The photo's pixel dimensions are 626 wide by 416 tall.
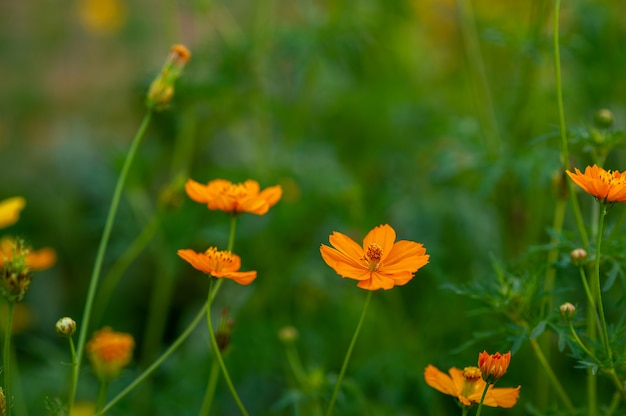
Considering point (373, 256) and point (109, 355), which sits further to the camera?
point (109, 355)

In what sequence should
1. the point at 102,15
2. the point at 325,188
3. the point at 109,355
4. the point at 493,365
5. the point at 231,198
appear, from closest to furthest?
1. the point at 493,365
2. the point at 231,198
3. the point at 109,355
4. the point at 325,188
5. the point at 102,15

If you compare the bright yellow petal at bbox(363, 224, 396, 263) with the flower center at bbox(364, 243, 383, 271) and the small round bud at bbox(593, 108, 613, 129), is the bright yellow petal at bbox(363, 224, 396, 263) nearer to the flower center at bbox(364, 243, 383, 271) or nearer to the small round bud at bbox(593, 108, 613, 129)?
the flower center at bbox(364, 243, 383, 271)

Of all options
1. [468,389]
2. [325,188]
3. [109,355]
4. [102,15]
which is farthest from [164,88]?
Answer: [102,15]

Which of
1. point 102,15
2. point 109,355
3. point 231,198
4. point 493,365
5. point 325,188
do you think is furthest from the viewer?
point 102,15

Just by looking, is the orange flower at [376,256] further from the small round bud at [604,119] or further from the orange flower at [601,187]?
the small round bud at [604,119]

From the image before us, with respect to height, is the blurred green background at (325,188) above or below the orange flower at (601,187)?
below

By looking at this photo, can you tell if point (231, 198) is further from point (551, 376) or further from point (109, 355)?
point (551, 376)

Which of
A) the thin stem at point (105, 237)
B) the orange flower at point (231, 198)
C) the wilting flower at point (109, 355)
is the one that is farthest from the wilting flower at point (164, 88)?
the wilting flower at point (109, 355)

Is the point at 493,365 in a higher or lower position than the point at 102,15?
higher
